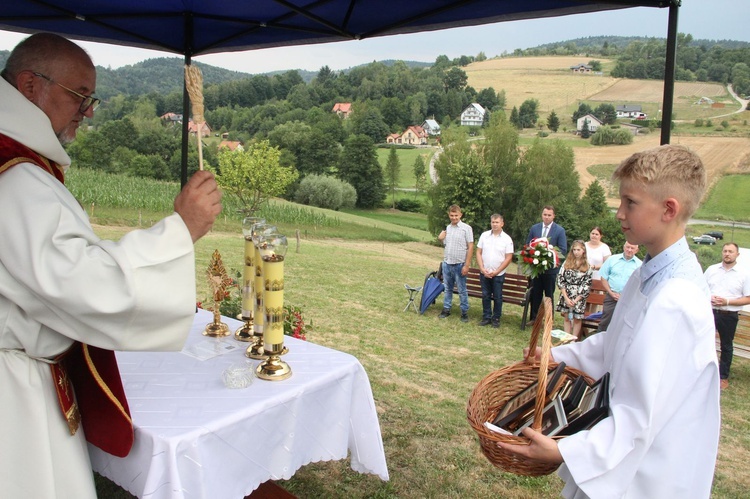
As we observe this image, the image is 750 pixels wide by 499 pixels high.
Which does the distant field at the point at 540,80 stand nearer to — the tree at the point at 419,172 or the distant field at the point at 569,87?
the distant field at the point at 569,87

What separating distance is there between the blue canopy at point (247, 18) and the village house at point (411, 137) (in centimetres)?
7360

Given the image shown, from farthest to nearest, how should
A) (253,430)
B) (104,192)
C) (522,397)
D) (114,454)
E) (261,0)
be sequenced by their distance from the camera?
(104,192) < (261,0) < (522,397) < (253,430) < (114,454)

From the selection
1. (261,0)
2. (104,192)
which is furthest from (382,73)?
(261,0)

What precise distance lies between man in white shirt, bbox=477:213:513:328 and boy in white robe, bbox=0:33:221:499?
7.67 m

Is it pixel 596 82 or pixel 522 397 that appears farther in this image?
pixel 596 82

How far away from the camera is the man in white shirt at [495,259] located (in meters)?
9.04

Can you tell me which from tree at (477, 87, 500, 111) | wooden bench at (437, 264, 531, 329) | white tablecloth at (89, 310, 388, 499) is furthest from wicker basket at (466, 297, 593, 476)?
tree at (477, 87, 500, 111)

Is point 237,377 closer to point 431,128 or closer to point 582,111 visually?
point 582,111

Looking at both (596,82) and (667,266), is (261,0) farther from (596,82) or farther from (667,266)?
(596,82)

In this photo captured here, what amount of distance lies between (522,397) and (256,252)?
124 centimetres

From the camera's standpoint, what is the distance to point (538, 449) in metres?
1.66

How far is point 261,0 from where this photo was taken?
11.7 ft

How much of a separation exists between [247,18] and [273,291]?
2.65m

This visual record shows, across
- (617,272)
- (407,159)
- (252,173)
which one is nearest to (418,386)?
(617,272)
